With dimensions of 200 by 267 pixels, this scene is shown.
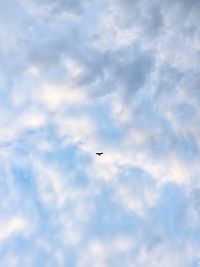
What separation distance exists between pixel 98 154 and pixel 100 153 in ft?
9.05

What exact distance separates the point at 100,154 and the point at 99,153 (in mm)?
1770

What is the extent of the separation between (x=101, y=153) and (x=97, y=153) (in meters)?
4.80

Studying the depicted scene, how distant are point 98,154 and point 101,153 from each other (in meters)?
3.83

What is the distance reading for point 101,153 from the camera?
189375 mm

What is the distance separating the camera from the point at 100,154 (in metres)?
189

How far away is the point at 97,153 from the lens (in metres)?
188

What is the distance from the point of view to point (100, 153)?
620 ft

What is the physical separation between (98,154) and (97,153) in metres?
1.61

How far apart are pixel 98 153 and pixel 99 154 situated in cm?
159

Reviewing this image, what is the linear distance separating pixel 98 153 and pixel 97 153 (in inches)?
46.6

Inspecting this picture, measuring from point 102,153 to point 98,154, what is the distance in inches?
191

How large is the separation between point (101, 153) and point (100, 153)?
116 centimetres

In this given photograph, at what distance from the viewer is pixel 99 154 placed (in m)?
188

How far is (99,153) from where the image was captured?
18850cm
